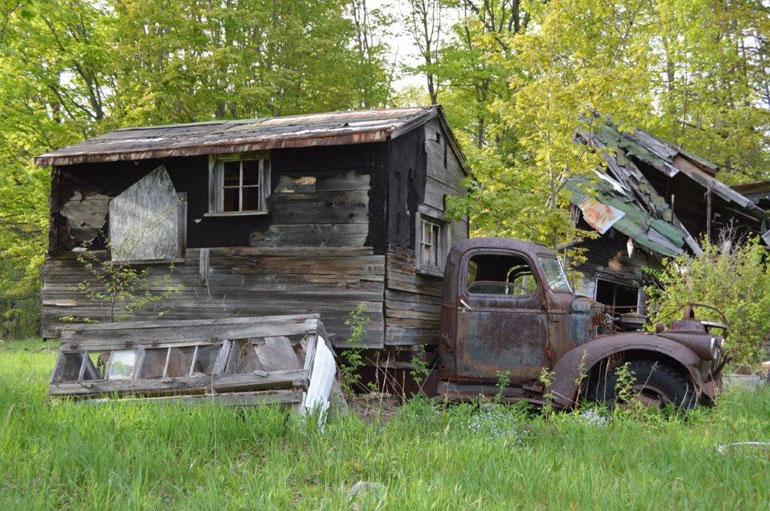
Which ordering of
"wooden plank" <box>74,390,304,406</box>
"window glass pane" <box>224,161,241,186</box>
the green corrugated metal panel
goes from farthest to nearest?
the green corrugated metal panel → "window glass pane" <box>224,161,241,186</box> → "wooden plank" <box>74,390,304,406</box>

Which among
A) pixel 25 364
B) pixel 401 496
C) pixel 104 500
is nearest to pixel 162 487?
pixel 104 500

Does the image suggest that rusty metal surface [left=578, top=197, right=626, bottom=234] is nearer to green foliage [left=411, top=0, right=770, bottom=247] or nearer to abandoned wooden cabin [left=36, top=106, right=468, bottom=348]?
green foliage [left=411, top=0, right=770, bottom=247]

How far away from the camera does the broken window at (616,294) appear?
1506cm

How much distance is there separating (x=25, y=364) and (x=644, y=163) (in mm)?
13569

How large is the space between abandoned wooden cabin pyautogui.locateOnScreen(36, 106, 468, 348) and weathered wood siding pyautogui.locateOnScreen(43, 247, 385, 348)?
0.05ft

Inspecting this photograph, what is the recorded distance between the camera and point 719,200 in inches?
594

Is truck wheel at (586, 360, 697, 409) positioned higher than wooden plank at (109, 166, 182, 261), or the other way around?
wooden plank at (109, 166, 182, 261)

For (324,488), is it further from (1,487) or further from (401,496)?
(1,487)

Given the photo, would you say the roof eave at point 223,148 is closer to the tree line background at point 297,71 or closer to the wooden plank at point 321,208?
the wooden plank at point 321,208

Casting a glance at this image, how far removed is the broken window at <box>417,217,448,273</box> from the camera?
941 cm

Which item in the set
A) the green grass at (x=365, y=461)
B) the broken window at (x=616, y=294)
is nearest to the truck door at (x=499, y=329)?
the green grass at (x=365, y=461)

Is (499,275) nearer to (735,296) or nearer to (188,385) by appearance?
(188,385)

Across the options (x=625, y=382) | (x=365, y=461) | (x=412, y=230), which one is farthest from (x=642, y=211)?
(x=365, y=461)

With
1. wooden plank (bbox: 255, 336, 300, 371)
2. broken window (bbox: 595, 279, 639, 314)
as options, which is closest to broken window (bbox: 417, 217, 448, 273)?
wooden plank (bbox: 255, 336, 300, 371)
